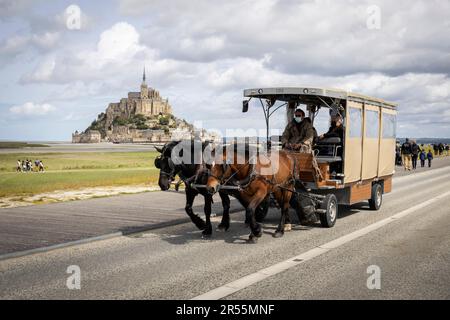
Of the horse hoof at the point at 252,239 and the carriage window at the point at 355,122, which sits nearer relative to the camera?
A: the horse hoof at the point at 252,239

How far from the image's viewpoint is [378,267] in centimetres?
746

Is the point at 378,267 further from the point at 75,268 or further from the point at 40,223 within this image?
the point at 40,223

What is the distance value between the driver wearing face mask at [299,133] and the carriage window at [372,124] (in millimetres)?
1922

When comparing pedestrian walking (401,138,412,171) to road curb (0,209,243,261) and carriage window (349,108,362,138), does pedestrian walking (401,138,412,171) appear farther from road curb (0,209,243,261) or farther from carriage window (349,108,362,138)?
road curb (0,209,243,261)

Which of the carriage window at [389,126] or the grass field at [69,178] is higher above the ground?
the carriage window at [389,126]

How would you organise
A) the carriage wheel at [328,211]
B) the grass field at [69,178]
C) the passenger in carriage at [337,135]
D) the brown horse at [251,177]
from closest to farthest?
the brown horse at [251,177] → the carriage wheel at [328,211] → the passenger in carriage at [337,135] → the grass field at [69,178]

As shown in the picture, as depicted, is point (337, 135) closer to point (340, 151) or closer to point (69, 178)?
point (340, 151)

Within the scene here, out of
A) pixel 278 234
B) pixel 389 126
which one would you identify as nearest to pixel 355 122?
pixel 389 126

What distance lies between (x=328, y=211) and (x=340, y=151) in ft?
5.92

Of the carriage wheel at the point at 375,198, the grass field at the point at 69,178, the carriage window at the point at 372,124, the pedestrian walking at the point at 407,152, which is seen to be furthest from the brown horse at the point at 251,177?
the pedestrian walking at the point at 407,152

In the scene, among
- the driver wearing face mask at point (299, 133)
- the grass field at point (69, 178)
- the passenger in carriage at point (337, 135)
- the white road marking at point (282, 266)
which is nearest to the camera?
the white road marking at point (282, 266)

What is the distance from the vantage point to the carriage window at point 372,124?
12.7 m

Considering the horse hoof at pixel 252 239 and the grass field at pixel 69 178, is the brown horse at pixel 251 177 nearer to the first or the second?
the horse hoof at pixel 252 239

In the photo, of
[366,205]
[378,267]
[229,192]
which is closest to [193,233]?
[229,192]
